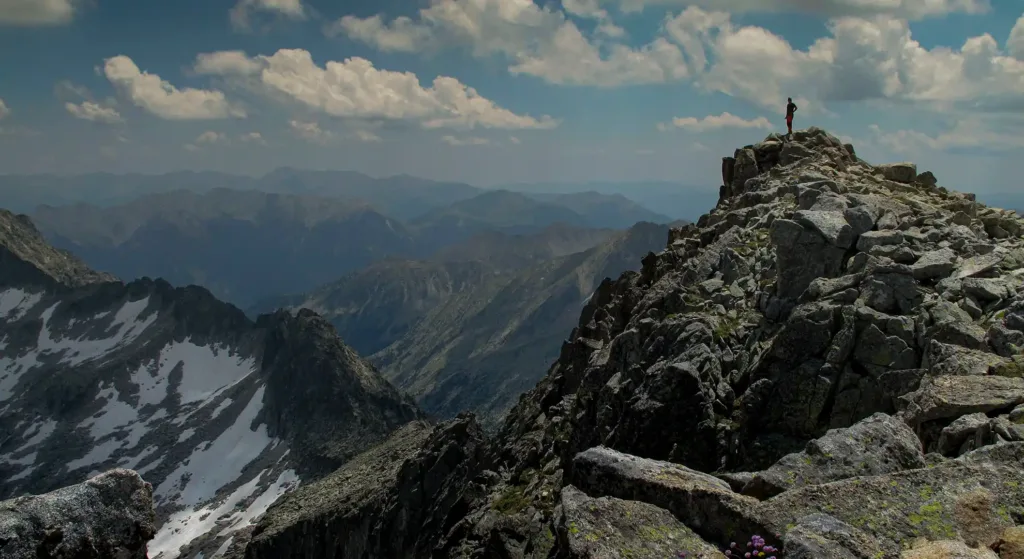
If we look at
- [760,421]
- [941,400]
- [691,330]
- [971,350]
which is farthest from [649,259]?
[941,400]

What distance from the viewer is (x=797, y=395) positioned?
87.8 ft

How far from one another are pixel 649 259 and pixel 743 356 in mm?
26597

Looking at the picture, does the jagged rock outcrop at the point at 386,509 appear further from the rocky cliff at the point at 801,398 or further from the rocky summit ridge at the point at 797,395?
the rocky cliff at the point at 801,398

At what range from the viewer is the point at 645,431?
31.5 metres

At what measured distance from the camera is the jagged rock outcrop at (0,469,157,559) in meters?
13.4

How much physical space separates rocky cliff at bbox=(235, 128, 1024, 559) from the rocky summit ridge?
0.08m

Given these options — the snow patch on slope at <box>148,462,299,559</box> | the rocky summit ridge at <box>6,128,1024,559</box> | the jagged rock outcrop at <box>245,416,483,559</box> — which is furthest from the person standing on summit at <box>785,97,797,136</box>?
the snow patch on slope at <box>148,462,299,559</box>

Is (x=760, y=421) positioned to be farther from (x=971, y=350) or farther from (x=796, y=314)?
(x=971, y=350)

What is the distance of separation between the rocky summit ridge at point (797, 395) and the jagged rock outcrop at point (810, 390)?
81 millimetres

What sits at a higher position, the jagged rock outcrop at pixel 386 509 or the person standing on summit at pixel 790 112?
the person standing on summit at pixel 790 112

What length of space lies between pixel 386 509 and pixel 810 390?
210 ft

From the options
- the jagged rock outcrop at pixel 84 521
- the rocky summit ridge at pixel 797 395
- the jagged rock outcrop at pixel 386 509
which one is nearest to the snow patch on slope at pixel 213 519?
the jagged rock outcrop at pixel 386 509

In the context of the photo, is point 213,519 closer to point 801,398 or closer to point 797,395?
point 797,395

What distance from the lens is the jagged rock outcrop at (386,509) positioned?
7188 cm
